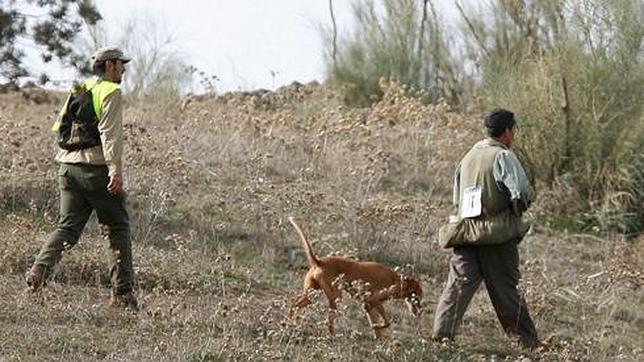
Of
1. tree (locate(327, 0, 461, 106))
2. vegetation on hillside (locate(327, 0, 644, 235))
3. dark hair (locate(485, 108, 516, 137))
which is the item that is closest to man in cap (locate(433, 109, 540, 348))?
dark hair (locate(485, 108, 516, 137))

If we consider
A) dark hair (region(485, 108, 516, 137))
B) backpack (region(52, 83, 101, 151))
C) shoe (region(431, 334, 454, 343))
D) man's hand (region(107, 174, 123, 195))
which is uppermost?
backpack (region(52, 83, 101, 151))

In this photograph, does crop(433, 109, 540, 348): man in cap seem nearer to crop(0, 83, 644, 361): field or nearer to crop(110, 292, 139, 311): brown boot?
crop(0, 83, 644, 361): field

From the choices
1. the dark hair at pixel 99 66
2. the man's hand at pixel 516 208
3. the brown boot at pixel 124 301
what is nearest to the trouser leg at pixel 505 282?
the man's hand at pixel 516 208

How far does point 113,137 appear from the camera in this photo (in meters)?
8.20

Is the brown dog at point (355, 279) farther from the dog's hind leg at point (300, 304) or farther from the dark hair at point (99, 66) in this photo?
the dark hair at point (99, 66)

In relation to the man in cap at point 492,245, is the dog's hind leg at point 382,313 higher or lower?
lower

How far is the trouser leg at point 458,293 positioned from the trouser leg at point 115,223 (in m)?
2.13

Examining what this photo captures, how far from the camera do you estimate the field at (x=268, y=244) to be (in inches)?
317

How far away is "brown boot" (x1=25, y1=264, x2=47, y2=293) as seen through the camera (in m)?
8.37

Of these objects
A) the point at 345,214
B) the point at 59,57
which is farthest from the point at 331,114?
the point at 59,57

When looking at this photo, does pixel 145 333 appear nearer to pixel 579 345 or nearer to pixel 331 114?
pixel 579 345

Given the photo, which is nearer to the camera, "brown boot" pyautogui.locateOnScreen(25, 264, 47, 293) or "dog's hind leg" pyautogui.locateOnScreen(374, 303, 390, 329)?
"dog's hind leg" pyautogui.locateOnScreen(374, 303, 390, 329)

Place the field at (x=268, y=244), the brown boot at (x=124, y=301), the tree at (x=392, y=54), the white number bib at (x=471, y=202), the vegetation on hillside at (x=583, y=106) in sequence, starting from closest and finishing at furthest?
the field at (x=268, y=244), the white number bib at (x=471, y=202), the brown boot at (x=124, y=301), the vegetation on hillside at (x=583, y=106), the tree at (x=392, y=54)

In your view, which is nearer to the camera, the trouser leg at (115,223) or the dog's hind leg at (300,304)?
the dog's hind leg at (300,304)
